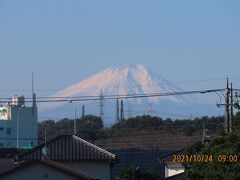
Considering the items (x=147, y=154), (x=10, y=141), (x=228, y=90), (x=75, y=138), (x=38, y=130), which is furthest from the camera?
(x=38, y=130)

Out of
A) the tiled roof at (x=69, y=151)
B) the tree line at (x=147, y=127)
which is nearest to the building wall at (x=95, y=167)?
the tiled roof at (x=69, y=151)

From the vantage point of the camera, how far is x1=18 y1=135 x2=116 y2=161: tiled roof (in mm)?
44875

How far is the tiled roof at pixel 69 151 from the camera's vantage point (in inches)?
1767

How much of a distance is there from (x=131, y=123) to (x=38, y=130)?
28.1m

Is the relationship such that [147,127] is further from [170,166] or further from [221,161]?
[221,161]

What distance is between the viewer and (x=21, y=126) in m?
119

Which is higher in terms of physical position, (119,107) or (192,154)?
(119,107)

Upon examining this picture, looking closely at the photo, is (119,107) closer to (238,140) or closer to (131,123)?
(131,123)

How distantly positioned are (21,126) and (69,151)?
242ft

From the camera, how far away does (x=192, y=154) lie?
36719 mm

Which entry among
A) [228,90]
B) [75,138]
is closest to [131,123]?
[75,138]
